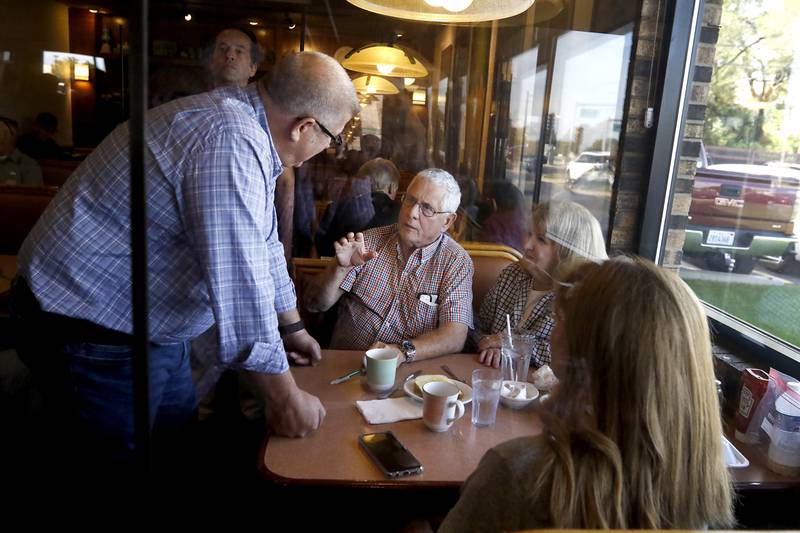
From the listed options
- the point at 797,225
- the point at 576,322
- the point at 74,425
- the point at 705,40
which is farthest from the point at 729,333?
the point at 74,425

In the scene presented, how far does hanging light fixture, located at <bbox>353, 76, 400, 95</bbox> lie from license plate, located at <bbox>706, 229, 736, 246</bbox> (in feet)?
5.31

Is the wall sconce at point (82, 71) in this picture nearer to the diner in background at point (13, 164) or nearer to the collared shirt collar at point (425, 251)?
the diner in background at point (13, 164)

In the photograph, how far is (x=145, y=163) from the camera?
1.55 ft

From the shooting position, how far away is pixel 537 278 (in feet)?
6.10

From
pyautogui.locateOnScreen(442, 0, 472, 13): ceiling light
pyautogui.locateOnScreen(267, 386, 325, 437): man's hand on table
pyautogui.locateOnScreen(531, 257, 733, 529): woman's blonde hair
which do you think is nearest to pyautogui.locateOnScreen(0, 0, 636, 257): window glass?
pyautogui.locateOnScreen(442, 0, 472, 13): ceiling light

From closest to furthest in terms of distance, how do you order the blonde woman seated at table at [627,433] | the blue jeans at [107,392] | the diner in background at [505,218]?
the blonde woman seated at table at [627,433], the blue jeans at [107,392], the diner in background at [505,218]

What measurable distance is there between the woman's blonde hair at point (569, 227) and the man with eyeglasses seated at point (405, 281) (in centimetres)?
31

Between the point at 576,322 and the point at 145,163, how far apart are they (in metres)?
0.63

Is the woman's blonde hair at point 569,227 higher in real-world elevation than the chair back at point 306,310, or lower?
higher

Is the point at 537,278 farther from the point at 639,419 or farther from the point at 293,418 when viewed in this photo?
the point at 639,419

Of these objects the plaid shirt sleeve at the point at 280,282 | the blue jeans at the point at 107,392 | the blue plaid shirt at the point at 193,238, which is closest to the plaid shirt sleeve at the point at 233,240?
the blue plaid shirt at the point at 193,238

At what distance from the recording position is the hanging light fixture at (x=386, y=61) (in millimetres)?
2755

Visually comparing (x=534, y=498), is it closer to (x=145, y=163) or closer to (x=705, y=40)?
(x=145, y=163)

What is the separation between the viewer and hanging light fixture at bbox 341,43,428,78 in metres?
2.76
